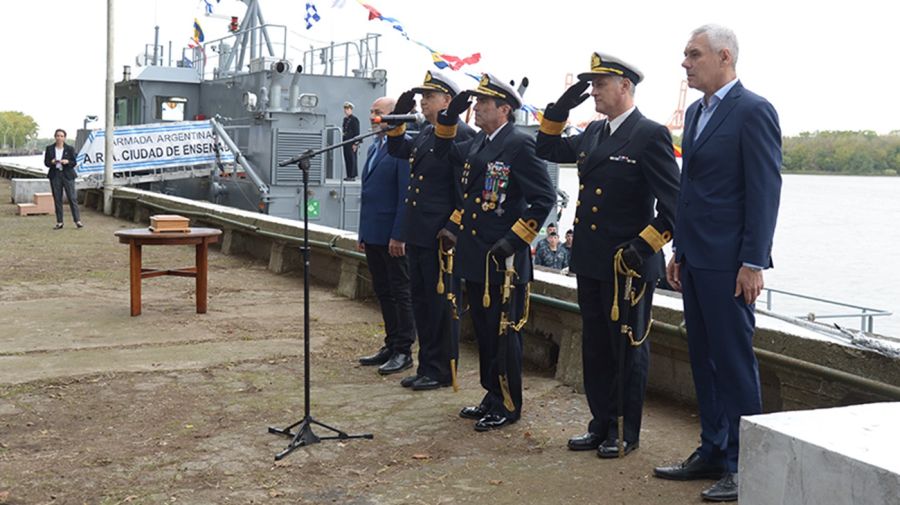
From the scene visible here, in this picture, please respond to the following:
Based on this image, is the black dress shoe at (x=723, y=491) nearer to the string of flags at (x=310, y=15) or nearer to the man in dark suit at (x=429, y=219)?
A: the man in dark suit at (x=429, y=219)

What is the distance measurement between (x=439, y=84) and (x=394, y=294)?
1546 mm

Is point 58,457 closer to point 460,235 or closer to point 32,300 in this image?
point 460,235

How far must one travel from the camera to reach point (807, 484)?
2.73 meters

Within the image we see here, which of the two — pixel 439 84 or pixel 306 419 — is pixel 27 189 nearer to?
pixel 439 84

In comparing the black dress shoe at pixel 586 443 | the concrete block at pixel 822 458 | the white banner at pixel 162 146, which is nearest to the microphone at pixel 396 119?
the black dress shoe at pixel 586 443

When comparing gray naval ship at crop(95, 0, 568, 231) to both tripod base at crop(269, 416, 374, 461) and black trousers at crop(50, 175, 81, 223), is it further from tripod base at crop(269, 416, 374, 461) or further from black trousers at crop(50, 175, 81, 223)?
tripod base at crop(269, 416, 374, 461)

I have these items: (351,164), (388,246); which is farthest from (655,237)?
(351,164)

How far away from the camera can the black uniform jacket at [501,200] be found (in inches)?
207

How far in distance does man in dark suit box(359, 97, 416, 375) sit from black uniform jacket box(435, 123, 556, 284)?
116 cm

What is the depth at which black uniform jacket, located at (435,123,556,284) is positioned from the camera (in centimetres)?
527

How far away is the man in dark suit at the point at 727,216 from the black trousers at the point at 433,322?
2108mm

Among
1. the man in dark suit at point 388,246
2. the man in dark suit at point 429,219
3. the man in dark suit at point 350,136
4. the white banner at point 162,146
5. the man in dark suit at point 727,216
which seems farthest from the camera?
the white banner at point 162,146

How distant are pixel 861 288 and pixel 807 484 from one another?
21.9m

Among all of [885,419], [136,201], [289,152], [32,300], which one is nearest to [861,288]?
[289,152]
